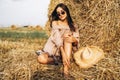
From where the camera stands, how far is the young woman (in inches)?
261

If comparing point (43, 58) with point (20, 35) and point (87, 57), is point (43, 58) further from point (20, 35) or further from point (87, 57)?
point (20, 35)

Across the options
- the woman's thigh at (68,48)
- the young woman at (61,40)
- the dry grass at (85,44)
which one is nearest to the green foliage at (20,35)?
the dry grass at (85,44)

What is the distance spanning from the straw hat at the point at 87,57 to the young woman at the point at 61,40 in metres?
0.16

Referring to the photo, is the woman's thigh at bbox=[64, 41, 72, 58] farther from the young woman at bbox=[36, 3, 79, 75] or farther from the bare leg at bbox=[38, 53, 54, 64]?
the bare leg at bbox=[38, 53, 54, 64]


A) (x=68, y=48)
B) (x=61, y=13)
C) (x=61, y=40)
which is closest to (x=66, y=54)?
(x=68, y=48)

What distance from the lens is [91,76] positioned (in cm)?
647

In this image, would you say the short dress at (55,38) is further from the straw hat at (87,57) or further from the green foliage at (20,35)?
the green foliage at (20,35)

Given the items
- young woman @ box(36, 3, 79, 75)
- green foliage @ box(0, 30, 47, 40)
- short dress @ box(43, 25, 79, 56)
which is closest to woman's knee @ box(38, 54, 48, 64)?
young woman @ box(36, 3, 79, 75)

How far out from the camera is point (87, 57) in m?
Result: 6.95

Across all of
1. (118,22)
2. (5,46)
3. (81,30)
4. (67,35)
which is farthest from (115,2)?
(5,46)

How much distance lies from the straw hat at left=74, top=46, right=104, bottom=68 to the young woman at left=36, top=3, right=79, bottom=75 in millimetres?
157

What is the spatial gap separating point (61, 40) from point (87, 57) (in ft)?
1.85

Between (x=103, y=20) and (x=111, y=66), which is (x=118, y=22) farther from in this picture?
(x=111, y=66)

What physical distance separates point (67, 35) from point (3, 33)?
5910mm
